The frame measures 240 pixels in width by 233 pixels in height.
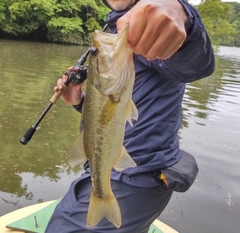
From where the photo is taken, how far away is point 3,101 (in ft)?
29.5

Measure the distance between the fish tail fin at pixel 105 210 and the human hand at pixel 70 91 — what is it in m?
0.85

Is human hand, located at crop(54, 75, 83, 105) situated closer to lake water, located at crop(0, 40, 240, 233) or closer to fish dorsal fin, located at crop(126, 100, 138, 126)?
fish dorsal fin, located at crop(126, 100, 138, 126)

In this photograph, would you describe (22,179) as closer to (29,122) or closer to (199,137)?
(29,122)

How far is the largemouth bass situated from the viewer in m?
1.38

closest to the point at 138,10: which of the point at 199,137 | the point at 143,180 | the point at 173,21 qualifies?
the point at 173,21

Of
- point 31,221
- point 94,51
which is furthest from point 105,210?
point 31,221

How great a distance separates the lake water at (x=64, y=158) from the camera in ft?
16.2

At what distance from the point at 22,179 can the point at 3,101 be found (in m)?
4.13

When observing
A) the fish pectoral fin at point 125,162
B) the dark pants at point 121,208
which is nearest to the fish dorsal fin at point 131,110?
the fish pectoral fin at point 125,162

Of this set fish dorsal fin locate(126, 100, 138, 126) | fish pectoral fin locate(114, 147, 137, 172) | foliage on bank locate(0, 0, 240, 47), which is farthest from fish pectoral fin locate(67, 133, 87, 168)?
foliage on bank locate(0, 0, 240, 47)

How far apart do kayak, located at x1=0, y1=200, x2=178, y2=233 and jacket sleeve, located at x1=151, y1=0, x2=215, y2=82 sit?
2260 millimetres

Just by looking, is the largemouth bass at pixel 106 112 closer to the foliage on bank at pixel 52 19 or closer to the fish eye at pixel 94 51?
the fish eye at pixel 94 51

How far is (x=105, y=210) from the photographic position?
5.99 ft

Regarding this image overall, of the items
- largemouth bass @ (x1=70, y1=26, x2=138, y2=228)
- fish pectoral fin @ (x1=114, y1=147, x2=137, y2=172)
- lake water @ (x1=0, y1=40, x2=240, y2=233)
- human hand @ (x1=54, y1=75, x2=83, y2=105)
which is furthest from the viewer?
lake water @ (x1=0, y1=40, x2=240, y2=233)
